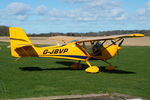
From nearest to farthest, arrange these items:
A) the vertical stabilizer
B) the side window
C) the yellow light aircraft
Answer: the vertical stabilizer, the yellow light aircraft, the side window

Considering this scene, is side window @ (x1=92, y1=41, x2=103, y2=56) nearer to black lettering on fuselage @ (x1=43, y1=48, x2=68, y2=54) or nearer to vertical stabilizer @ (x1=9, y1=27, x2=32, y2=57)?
black lettering on fuselage @ (x1=43, y1=48, x2=68, y2=54)

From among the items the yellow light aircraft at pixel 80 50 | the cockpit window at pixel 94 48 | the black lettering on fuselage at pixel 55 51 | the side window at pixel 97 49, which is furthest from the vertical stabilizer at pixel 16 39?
the side window at pixel 97 49

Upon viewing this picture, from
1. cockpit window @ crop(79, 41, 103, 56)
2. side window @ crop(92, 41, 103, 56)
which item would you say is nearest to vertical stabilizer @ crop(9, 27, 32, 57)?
cockpit window @ crop(79, 41, 103, 56)

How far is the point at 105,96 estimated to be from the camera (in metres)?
7.18

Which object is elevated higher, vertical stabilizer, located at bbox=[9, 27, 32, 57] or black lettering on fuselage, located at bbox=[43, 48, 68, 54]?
vertical stabilizer, located at bbox=[9, 27, 32, 57]

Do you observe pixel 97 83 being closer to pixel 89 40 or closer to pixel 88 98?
pixel 88 98

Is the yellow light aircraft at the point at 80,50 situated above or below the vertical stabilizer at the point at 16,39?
below

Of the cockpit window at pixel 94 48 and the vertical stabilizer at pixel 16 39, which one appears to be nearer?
the vertical stabilizer at pixel 16 39

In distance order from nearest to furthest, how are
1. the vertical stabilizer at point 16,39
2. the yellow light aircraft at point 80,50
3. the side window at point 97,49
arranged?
1. the vertical stabilizer at point 16,39
2. the yellow light aircraft at point 80,50
3. the side window at point 97,49

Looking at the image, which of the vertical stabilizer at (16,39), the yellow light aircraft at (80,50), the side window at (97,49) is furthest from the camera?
the side window at (97,49)

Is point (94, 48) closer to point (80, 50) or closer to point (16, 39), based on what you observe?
point (80, 50)

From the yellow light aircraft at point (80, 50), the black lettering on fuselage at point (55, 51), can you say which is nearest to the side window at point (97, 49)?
the yellow light aircraft at point (80, 50)

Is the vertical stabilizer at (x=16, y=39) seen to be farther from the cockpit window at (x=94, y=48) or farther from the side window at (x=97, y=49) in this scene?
the side window at (x=97, y=49)

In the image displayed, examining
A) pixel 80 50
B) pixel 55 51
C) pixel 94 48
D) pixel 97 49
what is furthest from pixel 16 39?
pixel 97 49
